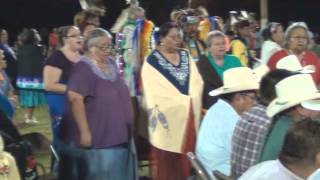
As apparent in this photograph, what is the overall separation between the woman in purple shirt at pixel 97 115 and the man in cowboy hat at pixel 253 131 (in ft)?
4.61

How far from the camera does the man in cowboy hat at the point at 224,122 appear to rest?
3820 mm

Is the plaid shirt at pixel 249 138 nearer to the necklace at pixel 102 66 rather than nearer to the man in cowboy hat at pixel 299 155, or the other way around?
the man in cowboy hat at pixel 299 155

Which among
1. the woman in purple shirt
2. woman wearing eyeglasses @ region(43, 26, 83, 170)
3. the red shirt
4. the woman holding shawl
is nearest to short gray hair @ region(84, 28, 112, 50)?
the woman in purple shirt

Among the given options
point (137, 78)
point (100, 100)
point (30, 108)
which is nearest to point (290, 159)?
point (100, 100)

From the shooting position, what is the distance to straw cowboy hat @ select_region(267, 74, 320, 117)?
331 centimetres

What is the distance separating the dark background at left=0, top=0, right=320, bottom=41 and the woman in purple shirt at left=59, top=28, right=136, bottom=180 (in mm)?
11720

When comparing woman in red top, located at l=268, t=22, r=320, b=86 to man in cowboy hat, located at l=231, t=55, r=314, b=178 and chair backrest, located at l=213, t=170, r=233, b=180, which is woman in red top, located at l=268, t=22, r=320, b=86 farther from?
chair backrest, located at l=213, t=170, r=233, b=180

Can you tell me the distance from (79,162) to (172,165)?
986 millimetres

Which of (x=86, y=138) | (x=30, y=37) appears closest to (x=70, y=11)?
(x=30, y=37)

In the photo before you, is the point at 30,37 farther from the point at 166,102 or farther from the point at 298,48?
the point at 298,48

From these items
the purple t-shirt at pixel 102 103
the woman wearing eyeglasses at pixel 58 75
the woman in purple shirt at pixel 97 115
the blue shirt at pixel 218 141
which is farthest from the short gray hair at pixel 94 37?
the blue shirt at pixel 218 141

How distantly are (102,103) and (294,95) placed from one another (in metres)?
1.74

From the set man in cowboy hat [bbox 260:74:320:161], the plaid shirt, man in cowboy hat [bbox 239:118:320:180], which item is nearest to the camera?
man in cowboy hat [bbox 239:118:320:180]

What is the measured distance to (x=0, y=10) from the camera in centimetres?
1748
